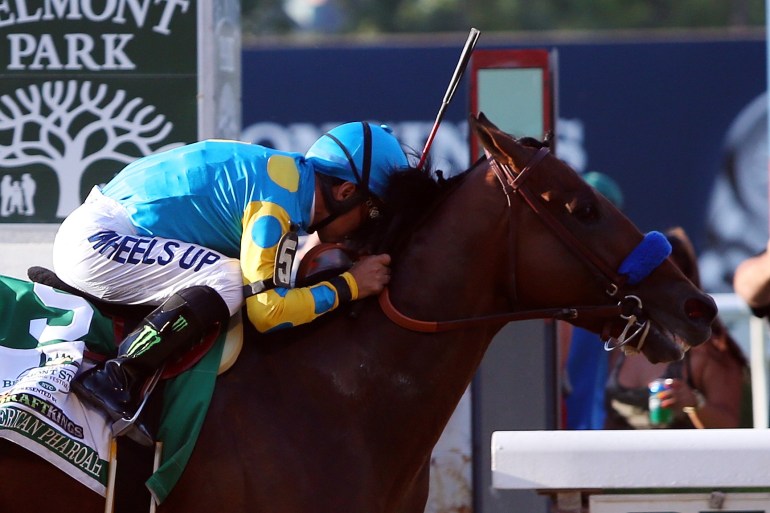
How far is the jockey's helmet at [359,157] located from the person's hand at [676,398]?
229 centimetres

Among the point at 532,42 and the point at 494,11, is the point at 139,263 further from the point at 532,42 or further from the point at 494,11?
the point at 494,11

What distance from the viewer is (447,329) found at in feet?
13.3

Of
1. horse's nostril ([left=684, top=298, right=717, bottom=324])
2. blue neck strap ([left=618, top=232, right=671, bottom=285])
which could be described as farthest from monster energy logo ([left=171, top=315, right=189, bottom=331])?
horse's nostril ([left=684, top=298, right=717, bottom=324])

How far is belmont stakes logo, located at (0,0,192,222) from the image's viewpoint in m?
5.69

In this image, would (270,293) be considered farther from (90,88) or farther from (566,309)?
(90,88)

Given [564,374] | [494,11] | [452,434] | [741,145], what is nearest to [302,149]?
[741,145]

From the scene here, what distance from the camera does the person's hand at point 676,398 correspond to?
5.96 m

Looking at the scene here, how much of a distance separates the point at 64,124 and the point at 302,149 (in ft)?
16.8

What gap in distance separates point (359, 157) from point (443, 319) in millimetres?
604

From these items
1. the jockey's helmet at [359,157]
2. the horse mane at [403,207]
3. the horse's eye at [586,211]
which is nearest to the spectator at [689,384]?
the horse's eye at [586,211]

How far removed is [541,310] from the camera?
408 cm

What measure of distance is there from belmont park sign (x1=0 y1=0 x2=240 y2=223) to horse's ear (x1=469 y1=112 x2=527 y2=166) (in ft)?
6.46

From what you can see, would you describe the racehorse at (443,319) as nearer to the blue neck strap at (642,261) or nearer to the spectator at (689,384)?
the blue neck strap at (642,261)

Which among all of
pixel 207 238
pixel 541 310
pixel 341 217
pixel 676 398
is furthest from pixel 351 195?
pixel 676 398
